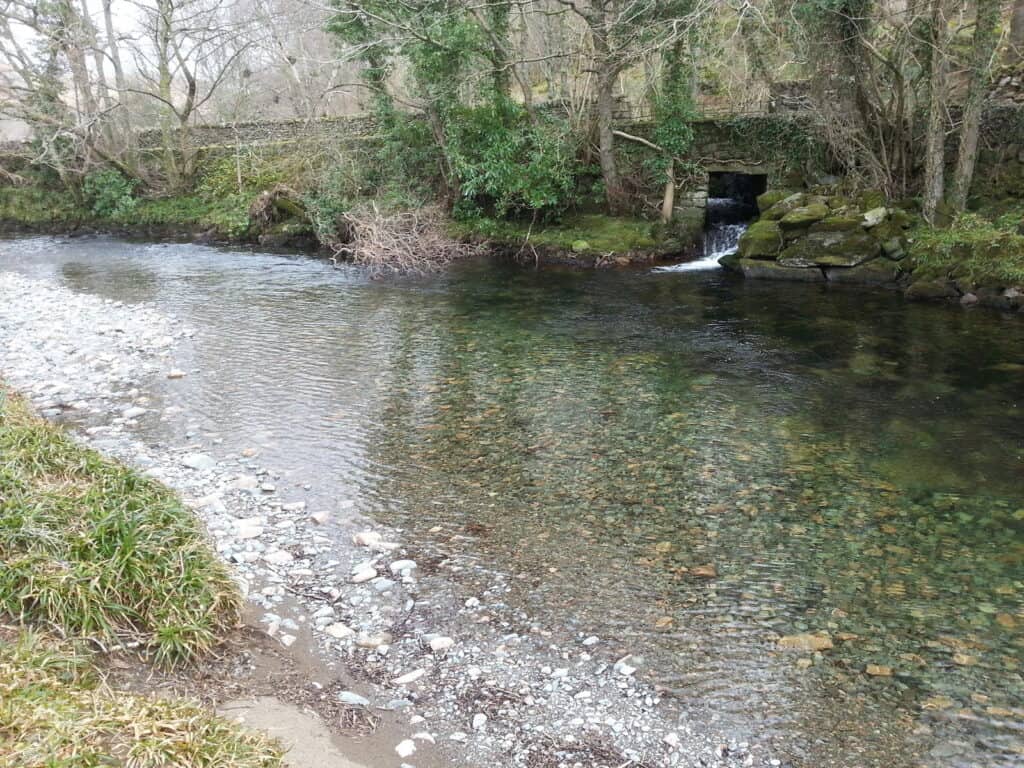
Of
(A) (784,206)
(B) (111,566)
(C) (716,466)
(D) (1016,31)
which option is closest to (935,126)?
(A) (784,206)

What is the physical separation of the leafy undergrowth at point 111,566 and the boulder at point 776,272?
14238 mm

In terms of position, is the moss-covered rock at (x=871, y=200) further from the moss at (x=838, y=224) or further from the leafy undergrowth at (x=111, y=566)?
the leafy undergrowth at (x=111, y=566)

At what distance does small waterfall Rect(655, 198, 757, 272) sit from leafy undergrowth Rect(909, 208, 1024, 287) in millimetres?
4562

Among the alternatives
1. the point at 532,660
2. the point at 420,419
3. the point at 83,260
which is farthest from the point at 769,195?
the point at 83,260

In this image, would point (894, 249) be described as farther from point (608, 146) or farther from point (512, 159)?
point (512, 159)

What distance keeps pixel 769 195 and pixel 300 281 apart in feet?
37.5

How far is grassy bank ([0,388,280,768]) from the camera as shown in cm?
360

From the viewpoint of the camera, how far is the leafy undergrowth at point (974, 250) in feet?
46.1

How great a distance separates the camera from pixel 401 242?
62.8 ft

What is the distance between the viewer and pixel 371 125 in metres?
24.7

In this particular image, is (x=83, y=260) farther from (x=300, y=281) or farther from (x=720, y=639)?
(x=720, y=639)

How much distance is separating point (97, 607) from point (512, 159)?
17.3 meters

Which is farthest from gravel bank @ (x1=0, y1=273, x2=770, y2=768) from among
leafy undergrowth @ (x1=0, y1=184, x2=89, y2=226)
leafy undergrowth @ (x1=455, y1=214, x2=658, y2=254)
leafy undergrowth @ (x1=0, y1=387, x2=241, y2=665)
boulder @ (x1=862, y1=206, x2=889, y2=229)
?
leafy undergrowth @ (x1=0, y1=184, x2=89, y2=226)

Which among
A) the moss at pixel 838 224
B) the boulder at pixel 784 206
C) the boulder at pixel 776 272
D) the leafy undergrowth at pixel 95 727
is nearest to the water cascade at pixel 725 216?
the boulder at pixel 776 272
